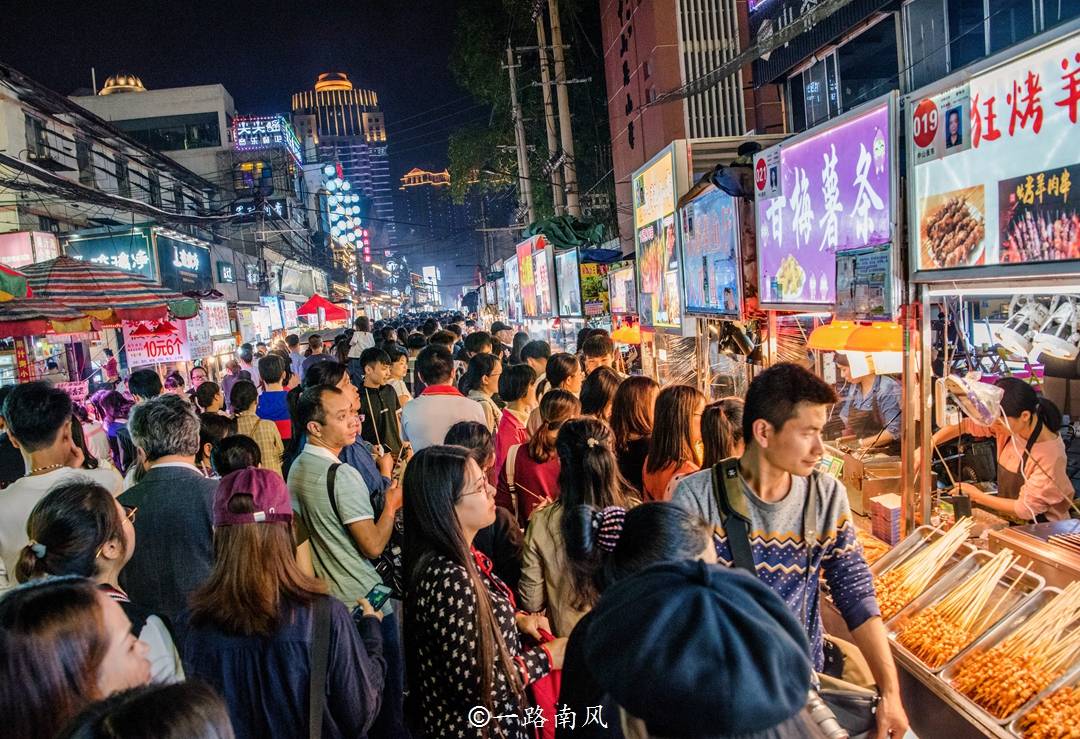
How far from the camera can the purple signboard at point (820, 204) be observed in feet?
12.5

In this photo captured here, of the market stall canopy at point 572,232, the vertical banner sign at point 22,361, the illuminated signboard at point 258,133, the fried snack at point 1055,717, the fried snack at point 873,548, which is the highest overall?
the illuminated signboard at point 258,133

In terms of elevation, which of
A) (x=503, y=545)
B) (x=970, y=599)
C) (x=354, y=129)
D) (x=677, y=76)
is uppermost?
(x=354, y=129)

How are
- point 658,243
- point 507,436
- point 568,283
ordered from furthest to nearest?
point 568,283, point 658,243, point 507,436

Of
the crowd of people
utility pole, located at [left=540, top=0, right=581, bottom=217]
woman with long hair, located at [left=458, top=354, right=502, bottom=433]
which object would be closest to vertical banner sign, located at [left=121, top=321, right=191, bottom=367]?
woman with long hair, located at [left=458, top=354, right=502, bottom=433]

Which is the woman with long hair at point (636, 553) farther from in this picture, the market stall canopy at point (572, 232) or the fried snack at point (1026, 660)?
the market stall canopy at point (572, 232)

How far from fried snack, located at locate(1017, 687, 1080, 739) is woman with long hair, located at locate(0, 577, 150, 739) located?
11.2 ft

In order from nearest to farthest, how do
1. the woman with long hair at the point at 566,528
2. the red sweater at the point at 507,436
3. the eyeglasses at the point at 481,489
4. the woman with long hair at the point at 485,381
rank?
1. the eyeglasses at the point at 481,489
2. the woman with long hair at the point at 566,528
3. the red sweater at the point at 507,436
4. the woman with long hair at the point at 485,381

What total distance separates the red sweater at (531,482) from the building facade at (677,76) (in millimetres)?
11477

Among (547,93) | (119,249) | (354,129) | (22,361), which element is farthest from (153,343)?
(354,129)

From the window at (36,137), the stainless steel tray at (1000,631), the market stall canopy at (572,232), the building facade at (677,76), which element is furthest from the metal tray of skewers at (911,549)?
the window at (36,137)

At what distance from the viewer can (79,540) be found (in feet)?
9.12

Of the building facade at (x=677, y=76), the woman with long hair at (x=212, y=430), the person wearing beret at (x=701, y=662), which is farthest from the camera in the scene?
the building facade at (x=677, y=76)

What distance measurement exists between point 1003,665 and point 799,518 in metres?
1.44

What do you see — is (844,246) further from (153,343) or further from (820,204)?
(153,343)
